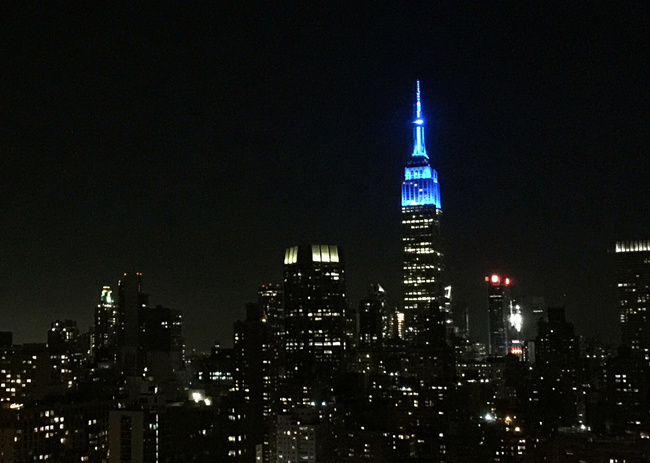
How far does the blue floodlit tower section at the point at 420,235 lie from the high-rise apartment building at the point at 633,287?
23.0 m

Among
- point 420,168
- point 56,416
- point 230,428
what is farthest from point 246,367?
point 420,168

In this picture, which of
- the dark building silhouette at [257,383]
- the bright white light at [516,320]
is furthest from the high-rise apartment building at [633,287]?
the dark building silhouette at [257,383]

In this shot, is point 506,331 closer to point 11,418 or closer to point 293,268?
point 293,268

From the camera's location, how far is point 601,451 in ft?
151

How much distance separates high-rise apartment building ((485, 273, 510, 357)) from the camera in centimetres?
11994

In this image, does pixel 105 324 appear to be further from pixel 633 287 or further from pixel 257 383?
pixel 633 287

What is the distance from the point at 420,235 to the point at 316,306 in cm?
2825

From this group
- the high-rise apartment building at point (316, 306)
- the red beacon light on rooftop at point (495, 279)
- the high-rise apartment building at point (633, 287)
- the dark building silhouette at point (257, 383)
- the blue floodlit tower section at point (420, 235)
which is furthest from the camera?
the red beacon light on rooftop at point (495, 279)

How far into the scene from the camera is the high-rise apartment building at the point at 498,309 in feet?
393

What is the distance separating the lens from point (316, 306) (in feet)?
306

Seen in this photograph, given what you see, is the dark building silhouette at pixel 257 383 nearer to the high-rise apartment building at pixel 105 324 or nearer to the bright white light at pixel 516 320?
the high-rise apartment building at pixel 105 324

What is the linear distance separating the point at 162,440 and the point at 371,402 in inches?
1282

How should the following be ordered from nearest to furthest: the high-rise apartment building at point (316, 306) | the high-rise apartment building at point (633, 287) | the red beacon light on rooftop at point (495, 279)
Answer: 1. the high-rise apartment building at point (316, 306)
2. the high-rise apartment building at point (633, 287)
3. the red beacon light on rooftop at point (495, 279)

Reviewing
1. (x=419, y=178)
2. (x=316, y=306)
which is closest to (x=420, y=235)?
(x=419, y=178)
